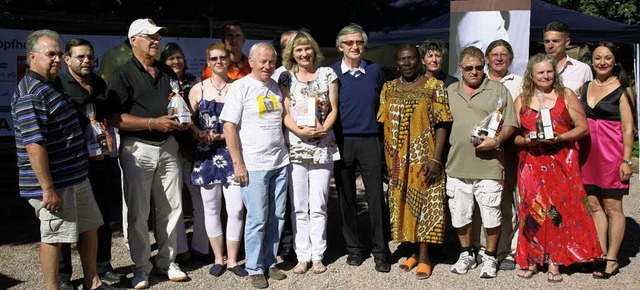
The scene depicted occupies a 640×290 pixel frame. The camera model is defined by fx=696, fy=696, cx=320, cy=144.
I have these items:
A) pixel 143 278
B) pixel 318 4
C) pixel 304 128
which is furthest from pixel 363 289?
pixel 318 4

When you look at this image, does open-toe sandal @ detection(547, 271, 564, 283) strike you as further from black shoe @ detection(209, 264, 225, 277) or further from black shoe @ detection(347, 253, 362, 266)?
black shoe @ detection(209, 264, 225, 277)

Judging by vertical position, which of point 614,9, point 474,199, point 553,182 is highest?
point 614,9

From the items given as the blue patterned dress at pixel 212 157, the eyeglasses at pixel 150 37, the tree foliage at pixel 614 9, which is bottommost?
the blue patterned dress at pixel 212 157

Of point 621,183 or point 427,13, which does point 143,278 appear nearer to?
point 621,183

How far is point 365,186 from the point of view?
585 cm

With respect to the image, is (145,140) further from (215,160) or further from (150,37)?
(150,37)

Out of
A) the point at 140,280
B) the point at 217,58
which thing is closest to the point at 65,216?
the point at 140,280

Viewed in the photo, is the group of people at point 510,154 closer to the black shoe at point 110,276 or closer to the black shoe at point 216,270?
the black shoe at point 216,270

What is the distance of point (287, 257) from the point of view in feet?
19.8

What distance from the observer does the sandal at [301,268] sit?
18.7ft

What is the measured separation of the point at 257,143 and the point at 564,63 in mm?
2840

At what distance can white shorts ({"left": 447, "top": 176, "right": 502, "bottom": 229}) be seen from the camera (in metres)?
5.50

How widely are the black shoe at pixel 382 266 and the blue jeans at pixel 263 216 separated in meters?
0.85

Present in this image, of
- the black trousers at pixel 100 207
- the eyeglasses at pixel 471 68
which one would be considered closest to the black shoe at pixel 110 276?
the black trousers at pixel 100 207
